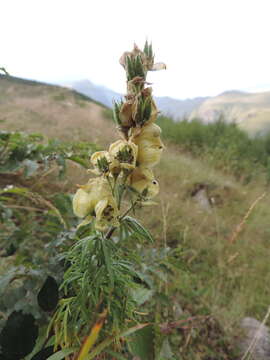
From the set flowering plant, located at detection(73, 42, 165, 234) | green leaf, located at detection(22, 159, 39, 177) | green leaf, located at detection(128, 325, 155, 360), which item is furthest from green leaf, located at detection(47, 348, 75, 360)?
green leaf, located at detection(22, 159, 39, 177)

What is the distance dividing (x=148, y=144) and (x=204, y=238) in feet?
6.71

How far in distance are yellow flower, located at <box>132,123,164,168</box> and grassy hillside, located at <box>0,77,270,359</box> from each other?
486 millimetres

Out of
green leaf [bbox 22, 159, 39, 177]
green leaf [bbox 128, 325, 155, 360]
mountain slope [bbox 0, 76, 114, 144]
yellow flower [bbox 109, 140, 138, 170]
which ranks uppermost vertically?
yellow flower [bbox 109, 140, 138, 170]

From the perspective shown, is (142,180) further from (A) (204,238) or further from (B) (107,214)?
(A) (204,238)

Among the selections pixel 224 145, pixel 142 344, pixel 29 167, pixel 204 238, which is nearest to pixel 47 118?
pixel 224 145

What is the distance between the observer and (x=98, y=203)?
0.42 metres

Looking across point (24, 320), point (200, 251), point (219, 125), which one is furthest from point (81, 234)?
point (219, 125)

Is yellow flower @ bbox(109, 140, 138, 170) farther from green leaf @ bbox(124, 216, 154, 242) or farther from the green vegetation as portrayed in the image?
the green vegetation

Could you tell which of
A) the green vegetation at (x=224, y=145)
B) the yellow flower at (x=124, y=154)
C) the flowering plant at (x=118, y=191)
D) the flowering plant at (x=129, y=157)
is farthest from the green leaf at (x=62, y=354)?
the green vegetation at (x=224, y=145)

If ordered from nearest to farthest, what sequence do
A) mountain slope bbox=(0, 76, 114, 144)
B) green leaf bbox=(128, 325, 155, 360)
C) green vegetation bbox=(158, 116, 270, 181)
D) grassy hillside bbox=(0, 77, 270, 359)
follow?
green leaf bbox=(128, 325, 155, 360), grassy hillside bbox=(0, 77, 270, 359), mountain slope bbox=(0, 76, 114, 144), green vegetation bbox=(158, 116, 270, 181)

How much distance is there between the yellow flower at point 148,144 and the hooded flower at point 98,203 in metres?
0.08

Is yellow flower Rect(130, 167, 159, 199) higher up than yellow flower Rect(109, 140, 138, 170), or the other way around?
yellow flower Rect(109, 140, 138, 170)

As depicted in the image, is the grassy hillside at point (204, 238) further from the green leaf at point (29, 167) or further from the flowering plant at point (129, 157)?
the flowering plant at point (129, 157)

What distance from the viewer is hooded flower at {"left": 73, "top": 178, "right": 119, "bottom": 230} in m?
0.42
